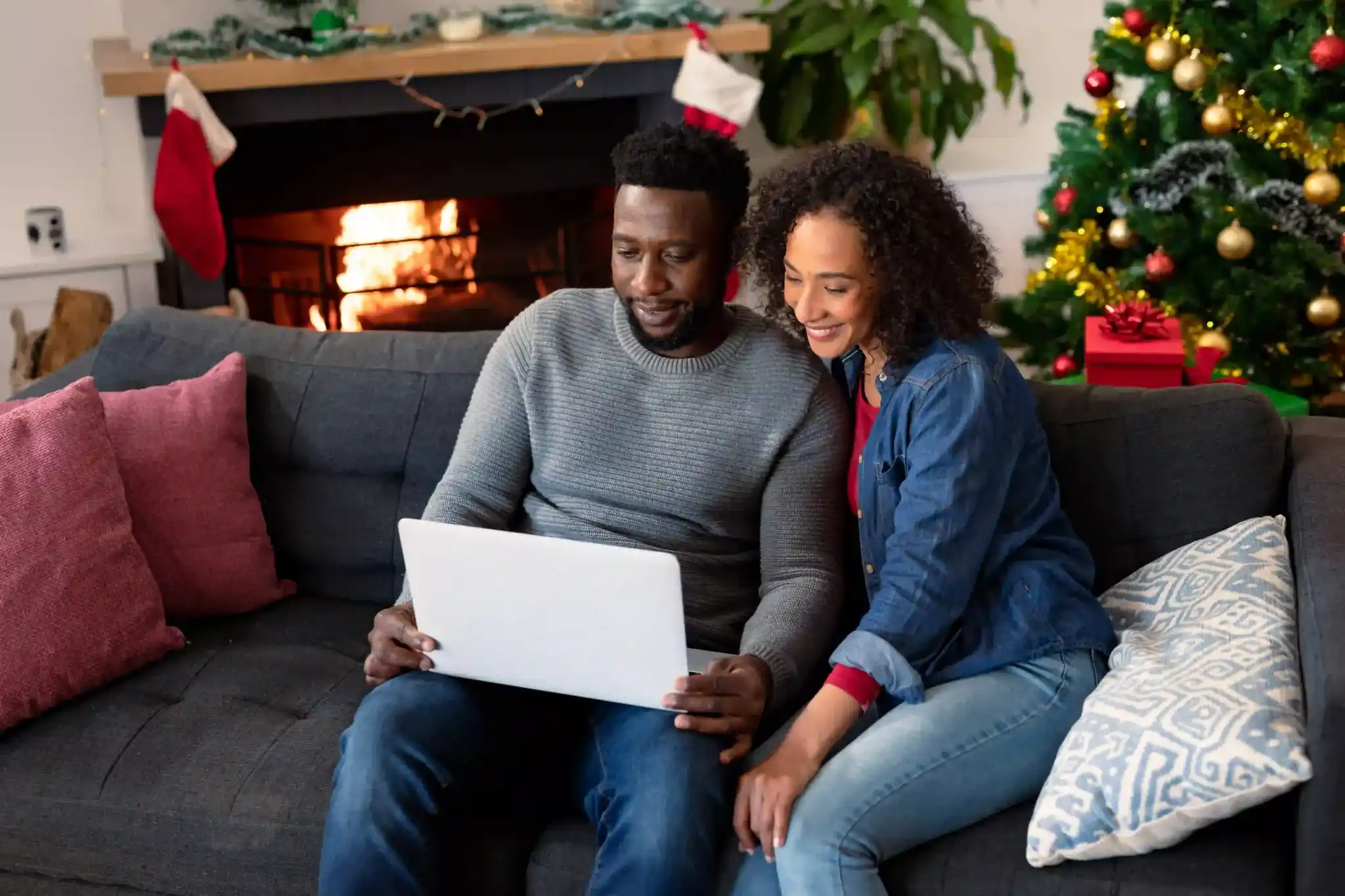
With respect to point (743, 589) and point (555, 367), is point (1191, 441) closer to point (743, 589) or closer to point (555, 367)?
point (743, 589)

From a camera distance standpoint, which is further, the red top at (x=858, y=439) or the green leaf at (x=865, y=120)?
the green leaf at (x=865, y=120)

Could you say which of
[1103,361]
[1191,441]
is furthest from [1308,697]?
[1103,361]

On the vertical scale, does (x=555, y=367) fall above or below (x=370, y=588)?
above

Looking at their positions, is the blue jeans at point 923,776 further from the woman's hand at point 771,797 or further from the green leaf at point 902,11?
the green leaf at point 902,11

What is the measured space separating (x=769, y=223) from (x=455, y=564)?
54cm

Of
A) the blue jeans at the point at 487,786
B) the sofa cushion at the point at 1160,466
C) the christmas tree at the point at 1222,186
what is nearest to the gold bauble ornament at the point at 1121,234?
the christmas tree at the point at 1222,186

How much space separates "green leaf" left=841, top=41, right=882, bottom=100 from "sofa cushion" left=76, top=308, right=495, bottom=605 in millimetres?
1685

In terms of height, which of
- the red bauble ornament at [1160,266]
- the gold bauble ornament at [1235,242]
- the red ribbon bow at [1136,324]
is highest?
the gold bauble ornament at [1235,242]

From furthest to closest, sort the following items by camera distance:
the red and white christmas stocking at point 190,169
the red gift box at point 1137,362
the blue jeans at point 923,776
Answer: the red and white christmas stocking at point 190,169
the red gift box at point 1137,362
the blue jeans at point 923,776

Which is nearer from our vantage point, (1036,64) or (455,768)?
(455,768)

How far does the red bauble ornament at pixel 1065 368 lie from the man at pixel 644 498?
1.56 metres

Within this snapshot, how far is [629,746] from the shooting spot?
1.54m

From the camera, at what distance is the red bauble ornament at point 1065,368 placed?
10.5 feet

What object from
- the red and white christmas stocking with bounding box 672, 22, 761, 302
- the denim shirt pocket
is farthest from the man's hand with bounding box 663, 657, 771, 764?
the red and white christmas stocking with bounding box 672, 22, 761, 302
